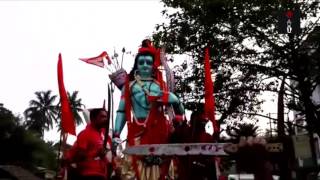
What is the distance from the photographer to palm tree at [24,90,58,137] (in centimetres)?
5247

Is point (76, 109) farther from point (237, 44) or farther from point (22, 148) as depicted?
point (237, 44)

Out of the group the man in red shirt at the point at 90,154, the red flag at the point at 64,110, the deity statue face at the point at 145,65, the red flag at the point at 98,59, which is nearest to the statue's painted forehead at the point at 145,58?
the deity statue face at the point at 145,65

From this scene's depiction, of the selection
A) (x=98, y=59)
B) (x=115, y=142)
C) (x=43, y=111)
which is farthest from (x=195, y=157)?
(x=43, y=111)

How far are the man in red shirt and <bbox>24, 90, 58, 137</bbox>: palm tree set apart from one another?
45784mm

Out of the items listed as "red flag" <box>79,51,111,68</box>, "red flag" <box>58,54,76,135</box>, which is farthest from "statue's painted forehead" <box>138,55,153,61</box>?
"red flag" <box>58,54,76,135</box>

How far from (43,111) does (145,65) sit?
47.7 meters

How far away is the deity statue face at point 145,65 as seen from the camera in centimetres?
765

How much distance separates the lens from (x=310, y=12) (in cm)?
1323

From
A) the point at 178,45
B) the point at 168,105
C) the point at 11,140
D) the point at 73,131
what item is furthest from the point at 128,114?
the point at 11,140

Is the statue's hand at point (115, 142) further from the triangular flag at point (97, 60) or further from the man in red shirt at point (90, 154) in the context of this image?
the triangular flag at point (97, 60)

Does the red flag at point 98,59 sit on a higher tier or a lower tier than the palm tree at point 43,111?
lower

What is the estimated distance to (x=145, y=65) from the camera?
7.65 metres

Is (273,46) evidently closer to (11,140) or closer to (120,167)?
(120,167)

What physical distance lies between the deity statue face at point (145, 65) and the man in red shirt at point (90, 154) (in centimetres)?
155
